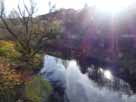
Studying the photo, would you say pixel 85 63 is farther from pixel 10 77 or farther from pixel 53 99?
pixel 10 77

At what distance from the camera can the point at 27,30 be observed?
27.3 meters

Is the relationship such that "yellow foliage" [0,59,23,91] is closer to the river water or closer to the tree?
the river water

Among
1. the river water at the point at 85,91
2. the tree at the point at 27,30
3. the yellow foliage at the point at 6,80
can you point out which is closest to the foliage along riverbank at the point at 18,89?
the yellow foliage at the point at 6,80

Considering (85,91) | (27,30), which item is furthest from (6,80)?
(27,30)

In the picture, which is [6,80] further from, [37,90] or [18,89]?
[37,90]

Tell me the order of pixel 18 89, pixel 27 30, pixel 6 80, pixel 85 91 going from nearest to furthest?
pixel 6 80 < pixel 18 89 < pixel 85 91 < pixel 27 30

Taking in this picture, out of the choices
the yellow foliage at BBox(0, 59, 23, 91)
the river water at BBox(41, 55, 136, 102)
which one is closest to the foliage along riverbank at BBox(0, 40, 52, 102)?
the yellow foliage at BBox(0, 59, 23, 91)

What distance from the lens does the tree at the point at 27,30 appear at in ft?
87.9

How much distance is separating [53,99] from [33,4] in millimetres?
13497

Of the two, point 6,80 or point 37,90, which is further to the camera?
point 37,90

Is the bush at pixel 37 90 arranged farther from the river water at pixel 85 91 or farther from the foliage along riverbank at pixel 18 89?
the river water at pixel 85 91

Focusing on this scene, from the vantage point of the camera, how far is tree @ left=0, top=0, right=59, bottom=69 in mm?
26781

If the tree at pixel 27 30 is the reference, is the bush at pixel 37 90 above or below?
below

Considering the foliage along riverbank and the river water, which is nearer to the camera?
the foliage along riverbank
